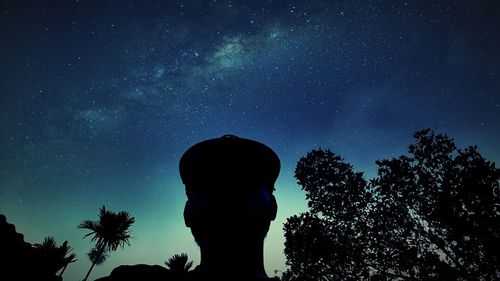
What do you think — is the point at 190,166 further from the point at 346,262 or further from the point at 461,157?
the point at 461,157

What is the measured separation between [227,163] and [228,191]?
217 millimetres

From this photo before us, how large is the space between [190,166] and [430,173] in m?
13.5

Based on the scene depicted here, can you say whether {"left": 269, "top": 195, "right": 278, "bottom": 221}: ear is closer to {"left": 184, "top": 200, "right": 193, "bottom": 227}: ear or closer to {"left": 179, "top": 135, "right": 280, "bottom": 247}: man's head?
{"left": 179, "top": 135, "right": 280, "bottom": 247}: man's head

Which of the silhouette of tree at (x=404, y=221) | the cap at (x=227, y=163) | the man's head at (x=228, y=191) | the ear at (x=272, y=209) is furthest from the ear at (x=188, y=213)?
the silhouette of tree at (x=404, y=221)

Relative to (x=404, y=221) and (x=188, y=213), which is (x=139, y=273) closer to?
(x=188, y=213)

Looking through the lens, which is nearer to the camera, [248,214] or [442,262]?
[248,214]

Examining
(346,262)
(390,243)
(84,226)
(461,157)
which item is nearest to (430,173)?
(461,157)

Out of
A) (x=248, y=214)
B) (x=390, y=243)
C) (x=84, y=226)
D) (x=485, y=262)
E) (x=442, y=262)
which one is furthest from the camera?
(x=84, y=226)

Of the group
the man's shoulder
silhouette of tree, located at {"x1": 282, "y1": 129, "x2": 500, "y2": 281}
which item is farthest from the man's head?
silhouette of tree, located at {"x1": 282, "y1": 129, "x2": 500, "y2": 281}

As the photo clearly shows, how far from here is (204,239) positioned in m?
1.90

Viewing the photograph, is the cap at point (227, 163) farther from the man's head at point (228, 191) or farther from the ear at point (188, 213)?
the ear at point (188, 213)

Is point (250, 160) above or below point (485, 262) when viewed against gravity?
below

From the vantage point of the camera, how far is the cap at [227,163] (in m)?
1.97

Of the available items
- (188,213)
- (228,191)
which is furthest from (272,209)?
(188,213)
